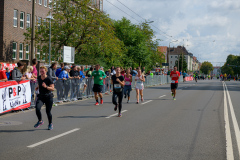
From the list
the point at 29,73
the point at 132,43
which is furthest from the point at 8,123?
the point at 132,43

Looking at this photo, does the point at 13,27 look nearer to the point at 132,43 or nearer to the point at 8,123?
the point at 132,43

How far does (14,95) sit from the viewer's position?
12539mm

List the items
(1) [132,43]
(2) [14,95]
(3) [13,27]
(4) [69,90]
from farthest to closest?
(1) [132,43], (3) [13,27], (4) [69,90], (2) [14,95]

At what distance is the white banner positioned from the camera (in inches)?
462

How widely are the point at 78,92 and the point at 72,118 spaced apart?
774 cm

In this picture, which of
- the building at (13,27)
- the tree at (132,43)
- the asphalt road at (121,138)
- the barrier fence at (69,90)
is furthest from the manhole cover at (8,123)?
the tree at (132,43)

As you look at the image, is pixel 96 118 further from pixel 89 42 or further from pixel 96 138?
pixel 89 42

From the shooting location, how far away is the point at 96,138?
25.8 ft

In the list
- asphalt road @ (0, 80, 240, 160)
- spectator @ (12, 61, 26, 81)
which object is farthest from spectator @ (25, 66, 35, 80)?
asphalt road @ (0, 80, 240, 160)

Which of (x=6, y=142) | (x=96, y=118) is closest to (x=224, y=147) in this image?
(x=6, y=142)

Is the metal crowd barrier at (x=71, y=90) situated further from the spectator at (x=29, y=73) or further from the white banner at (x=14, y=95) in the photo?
the white banner at (x=14, y=95)

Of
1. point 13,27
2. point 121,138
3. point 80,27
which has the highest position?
point 13,27

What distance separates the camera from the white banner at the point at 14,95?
1174 cm

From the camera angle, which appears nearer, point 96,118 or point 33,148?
point 33,148
